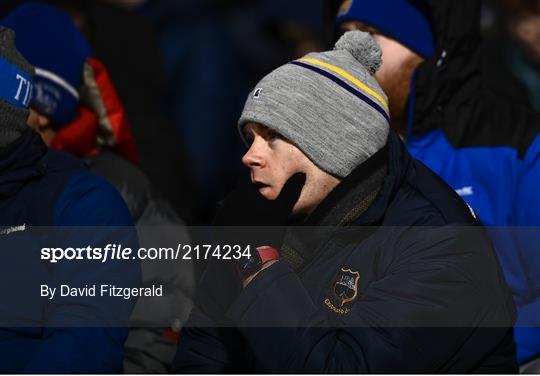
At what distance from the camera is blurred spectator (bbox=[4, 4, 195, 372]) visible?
384 cm

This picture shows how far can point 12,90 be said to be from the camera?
3.39 m

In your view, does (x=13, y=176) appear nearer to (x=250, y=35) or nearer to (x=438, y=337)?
(x=438, y=337)

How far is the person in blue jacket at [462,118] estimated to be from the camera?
3.79 m

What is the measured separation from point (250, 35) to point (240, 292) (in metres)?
3.69

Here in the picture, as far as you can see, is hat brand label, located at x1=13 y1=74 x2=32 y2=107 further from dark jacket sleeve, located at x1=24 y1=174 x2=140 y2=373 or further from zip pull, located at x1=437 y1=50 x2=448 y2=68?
zip pull, located at x1=437 y1=50 x2=448 y2=68

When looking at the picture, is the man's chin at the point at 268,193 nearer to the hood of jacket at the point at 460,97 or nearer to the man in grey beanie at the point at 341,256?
the man in grey beanie at the point at 341,256

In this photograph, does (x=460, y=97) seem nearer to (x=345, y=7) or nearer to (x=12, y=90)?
(x=345, y=7)

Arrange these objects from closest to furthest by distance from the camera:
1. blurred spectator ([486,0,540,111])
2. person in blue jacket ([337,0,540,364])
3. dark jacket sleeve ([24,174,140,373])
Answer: dark jacket sleeve ([24,174,140,373]) < person in blue jacket ([337,0,540,364]) < blurred spectator ([486,0,540,111])

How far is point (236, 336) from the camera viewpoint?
3256 mm

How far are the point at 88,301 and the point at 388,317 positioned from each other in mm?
859

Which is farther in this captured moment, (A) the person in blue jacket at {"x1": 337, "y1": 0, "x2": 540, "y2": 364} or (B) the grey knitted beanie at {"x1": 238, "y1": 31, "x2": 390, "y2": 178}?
(A) the person in blue jacket at {"x1": 337, "y1": 0, "x2": 540, "y2": 364}

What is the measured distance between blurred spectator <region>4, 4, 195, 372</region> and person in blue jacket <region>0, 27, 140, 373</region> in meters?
0.47

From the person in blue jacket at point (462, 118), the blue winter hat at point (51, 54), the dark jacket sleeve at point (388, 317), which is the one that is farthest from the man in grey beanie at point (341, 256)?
the blue winter hat at point (51, 54)

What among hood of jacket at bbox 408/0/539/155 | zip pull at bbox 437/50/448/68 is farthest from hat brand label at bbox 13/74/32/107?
zip pull at bbox 437/50/448/68
